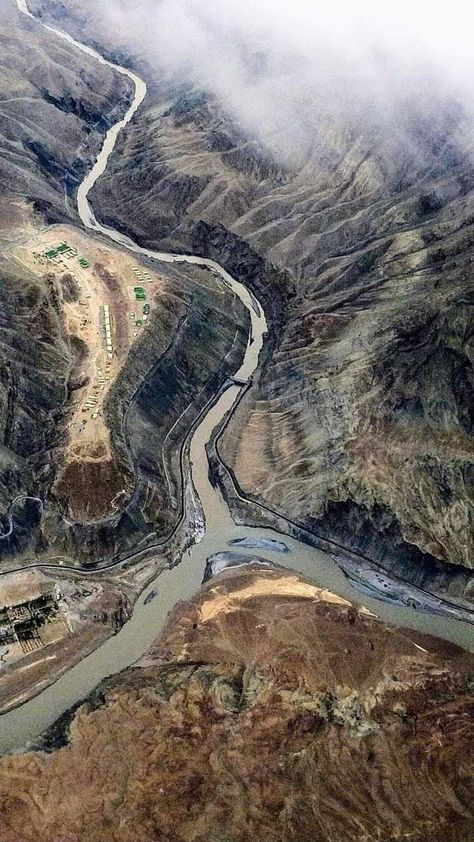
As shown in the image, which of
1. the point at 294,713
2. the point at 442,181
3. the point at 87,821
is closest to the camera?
Result: the point at 87,821

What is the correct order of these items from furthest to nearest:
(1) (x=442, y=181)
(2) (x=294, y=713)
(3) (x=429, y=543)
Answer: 1. (1) (x=442, y=181)
2. (3) (x=429, y=543)
3. (2) (x=294, y=713)

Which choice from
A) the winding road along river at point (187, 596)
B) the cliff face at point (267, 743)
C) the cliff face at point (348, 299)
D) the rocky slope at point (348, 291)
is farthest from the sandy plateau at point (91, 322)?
the cliff face at point (267, 743)

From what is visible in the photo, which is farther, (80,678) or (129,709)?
(80,678)

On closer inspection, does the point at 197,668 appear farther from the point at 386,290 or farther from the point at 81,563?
the point at 386,290

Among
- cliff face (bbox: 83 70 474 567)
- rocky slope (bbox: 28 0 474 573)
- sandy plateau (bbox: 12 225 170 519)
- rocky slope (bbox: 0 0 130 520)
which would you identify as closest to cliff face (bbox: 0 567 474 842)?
rocky slope (bbox: 28 0 474 573)

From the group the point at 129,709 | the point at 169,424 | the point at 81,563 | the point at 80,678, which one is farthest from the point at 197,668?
the point at 169,424

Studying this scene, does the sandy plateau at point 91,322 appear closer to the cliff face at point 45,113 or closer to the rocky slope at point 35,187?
A: the rocky slope at point 35,187

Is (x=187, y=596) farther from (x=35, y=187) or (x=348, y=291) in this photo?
(x=35, y=187)

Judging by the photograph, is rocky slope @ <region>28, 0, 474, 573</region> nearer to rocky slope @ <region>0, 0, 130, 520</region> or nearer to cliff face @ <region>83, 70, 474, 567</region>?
cliff face @ <region>83, 70, 474, 567</region>
